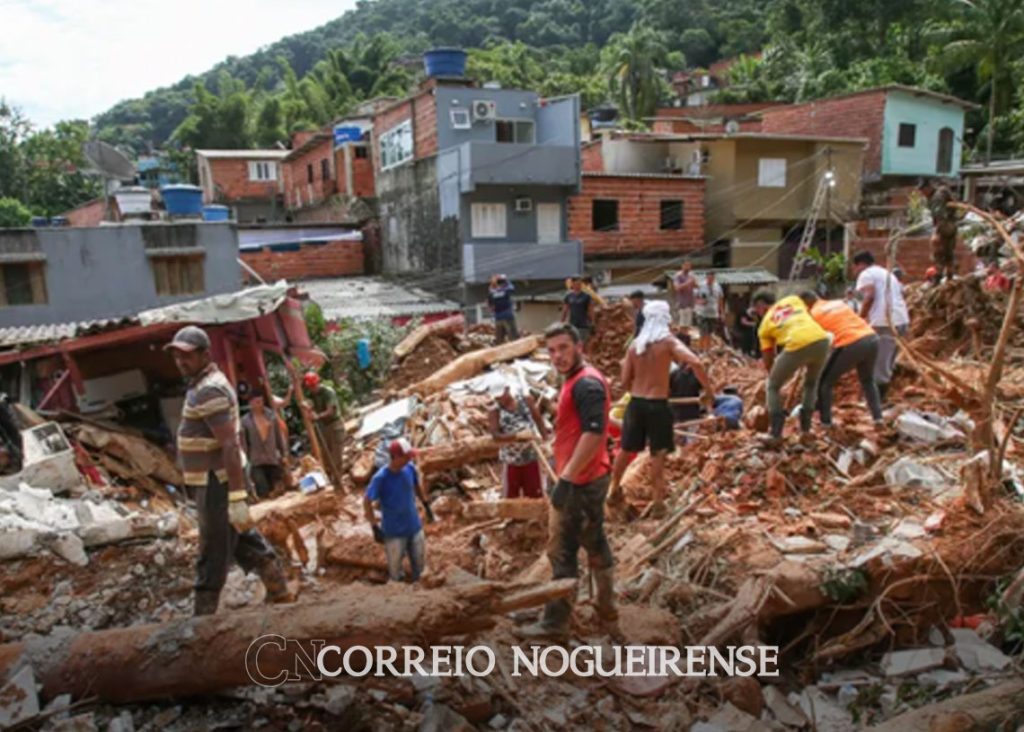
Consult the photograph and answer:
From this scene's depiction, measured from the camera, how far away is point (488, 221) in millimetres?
22422

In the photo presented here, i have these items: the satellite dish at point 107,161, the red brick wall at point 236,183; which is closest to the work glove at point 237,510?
the satellite dish at point 107,161

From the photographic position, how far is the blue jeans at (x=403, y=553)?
5945mm

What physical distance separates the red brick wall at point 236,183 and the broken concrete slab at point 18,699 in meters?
34.5

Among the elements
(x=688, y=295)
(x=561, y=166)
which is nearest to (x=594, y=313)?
(x=688, y=295)

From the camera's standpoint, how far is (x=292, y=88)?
48.2 metres

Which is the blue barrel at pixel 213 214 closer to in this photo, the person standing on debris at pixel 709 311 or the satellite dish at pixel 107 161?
the satellite dish at pixel 107 161

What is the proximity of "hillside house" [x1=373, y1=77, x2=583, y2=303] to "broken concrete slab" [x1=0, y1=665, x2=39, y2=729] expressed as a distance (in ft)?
61.3

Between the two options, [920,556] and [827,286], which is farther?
[827,286]

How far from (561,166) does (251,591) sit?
18.6 m

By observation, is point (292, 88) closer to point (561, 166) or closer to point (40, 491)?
point (561, 166)

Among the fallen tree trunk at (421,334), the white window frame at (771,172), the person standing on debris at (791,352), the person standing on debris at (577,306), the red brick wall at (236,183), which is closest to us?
the person standing on debris at (791,352)

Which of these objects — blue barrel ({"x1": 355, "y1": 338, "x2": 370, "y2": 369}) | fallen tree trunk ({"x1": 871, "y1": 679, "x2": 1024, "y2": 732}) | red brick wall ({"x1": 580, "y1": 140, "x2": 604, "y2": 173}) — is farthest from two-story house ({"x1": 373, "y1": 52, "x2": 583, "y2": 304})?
fallen tree trunk ({"x1": 871, "y1": 679, "x2": 1024, "y2": 732})

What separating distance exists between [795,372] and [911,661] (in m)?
2.75

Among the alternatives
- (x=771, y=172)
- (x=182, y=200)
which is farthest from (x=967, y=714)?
(x=771, y=172)
